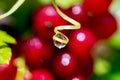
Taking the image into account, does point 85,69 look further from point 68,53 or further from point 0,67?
point 0,67

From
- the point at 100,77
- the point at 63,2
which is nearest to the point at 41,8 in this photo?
the point at 63,2

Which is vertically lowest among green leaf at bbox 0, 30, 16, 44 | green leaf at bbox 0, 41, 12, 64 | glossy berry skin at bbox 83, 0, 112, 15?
green leaf at bbox 0, 41, 12, 64

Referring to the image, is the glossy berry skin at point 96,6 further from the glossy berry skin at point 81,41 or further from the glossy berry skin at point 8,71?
the glossy berry skin at point 8,71

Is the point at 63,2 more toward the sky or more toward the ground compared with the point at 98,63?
more toward the sky

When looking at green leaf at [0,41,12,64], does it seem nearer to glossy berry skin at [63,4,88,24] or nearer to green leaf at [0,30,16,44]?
green leaf at [0,30,16,44]

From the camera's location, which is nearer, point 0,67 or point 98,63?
point 0,67

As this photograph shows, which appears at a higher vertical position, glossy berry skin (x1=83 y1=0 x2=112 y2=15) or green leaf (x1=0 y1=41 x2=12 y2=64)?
glossy berry skin (x1=83 y1=0 x2=112 y2=15)

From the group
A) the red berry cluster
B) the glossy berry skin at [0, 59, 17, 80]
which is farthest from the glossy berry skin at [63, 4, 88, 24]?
the glossy berry skin at [0, 59, 17, 80]
